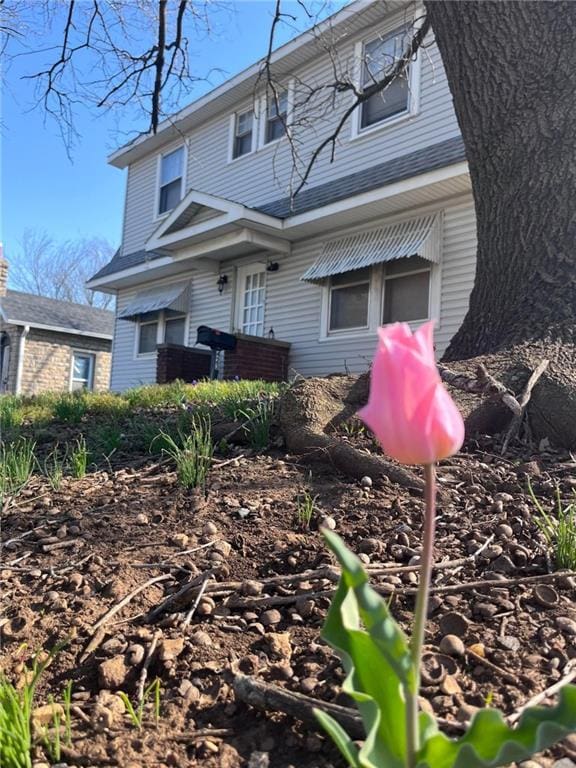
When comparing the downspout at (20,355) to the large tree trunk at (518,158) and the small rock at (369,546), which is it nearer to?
the large tree trunk at (518,158)

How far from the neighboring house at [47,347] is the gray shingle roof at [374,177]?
1305 cm

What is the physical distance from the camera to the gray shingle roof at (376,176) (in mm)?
8037

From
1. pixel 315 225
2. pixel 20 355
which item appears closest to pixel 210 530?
pixel 315 225

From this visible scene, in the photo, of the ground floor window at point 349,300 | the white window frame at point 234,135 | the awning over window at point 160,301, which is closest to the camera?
the ground floor window at point 349,300

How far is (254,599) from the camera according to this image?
161 centimetres

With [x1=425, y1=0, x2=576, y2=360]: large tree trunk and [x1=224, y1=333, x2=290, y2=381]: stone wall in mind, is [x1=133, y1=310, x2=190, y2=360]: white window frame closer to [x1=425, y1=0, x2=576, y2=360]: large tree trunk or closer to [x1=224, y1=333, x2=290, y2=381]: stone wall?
[x1=224, y1=333, x2=290, y2=381]: stone wall

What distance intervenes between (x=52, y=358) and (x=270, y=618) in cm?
2196

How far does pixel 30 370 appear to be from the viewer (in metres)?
20.8

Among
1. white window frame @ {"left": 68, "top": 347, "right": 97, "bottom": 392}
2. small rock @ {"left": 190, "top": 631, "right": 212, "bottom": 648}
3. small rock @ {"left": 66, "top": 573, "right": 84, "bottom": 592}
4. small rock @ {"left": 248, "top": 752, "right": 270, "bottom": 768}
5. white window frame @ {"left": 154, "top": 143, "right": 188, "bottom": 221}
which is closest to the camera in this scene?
small rock @ {"left": 248, "top": 752, "right": 270, "bottom": 768}

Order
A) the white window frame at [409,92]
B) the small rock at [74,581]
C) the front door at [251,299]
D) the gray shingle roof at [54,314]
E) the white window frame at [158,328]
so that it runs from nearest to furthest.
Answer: the small rock at [74,581], the white window frame at [409,92], the front door at [251,299], the white window frame at [158,328], the gray shingle roof at [54,314]

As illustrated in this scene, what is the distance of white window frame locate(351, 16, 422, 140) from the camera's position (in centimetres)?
910

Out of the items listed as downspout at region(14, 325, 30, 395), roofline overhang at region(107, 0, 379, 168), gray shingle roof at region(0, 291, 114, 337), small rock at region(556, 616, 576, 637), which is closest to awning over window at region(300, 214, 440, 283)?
roofline overhang at region(107, 0, 379, 168)

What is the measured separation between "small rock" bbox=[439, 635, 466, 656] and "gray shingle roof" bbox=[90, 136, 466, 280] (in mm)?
6842

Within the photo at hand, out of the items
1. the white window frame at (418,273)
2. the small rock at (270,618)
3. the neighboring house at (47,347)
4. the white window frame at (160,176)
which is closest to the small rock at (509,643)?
A: the small rock at (270,618)
